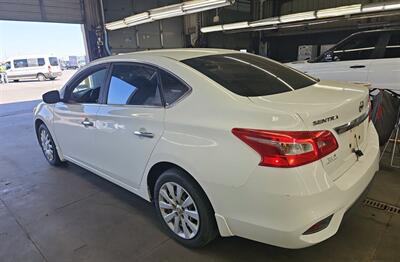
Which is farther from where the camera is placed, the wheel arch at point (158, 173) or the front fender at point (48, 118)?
the front fender at point (48, 118)

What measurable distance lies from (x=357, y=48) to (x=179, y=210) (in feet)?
14.6

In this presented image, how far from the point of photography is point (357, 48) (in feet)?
15.8

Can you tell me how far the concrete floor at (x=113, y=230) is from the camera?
6.16 ft

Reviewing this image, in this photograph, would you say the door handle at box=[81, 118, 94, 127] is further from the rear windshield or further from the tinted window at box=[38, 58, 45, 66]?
the tinted window at box=[38, 58, 45, 66]

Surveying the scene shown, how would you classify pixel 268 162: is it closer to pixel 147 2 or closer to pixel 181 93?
pixel 181 93

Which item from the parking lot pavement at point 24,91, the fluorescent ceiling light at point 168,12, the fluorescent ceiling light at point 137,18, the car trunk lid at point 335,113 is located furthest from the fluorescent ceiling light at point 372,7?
the parking lot pavement at point 24,91

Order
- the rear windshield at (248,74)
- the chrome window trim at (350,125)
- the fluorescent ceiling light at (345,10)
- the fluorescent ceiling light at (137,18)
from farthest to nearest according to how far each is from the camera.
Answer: the fluorescent ceiling light at (137,18) → the fluorescent ceiling light at (345,10) → the rear windshield at (248,74) → the chrome window trim at (350,125)

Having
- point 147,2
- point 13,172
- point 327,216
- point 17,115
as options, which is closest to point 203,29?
point 147,2

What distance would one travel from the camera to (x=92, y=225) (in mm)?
2309

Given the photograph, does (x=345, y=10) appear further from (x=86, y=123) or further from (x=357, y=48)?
(x=86, y=123)

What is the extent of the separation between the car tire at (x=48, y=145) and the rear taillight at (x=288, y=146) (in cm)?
280

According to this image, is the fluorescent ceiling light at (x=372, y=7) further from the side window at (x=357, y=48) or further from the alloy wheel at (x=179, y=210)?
the alloy wheel at (x=179, y=210)

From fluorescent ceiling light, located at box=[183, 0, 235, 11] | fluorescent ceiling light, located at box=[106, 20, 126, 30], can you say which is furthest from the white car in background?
fluorescent ceiling light, located at box=[106, 20, 126, 30]

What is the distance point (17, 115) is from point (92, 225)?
22.2 ft
